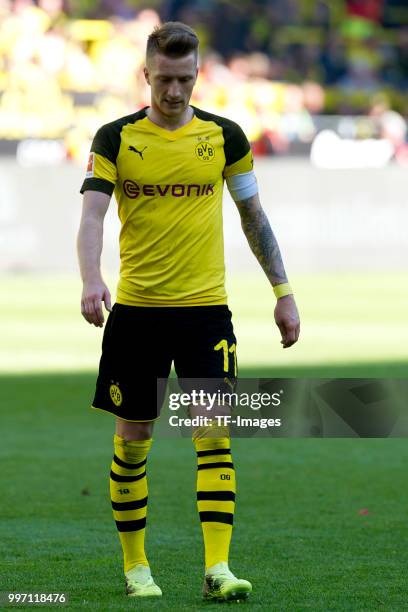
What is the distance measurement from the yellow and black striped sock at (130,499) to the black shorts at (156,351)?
16cm

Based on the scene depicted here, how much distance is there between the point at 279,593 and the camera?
4840 millimetres

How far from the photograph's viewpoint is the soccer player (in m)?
4.76

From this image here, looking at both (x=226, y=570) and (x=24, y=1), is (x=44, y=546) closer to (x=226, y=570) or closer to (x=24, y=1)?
(x=226, y=570)

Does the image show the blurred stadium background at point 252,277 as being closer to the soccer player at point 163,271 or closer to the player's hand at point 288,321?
the soccer player at point 163,271

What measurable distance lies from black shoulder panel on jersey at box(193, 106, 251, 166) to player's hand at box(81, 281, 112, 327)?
2.38 ft

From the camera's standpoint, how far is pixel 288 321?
16.3 feet

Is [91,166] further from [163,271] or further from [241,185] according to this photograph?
[241,185]

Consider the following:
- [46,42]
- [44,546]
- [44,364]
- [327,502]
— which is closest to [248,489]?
[327,502]

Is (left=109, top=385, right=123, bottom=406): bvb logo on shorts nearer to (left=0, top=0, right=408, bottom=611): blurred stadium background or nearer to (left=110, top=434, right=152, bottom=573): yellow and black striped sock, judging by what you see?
(left=110, top=434, right=152, bottom=573): yellow and black striped sock

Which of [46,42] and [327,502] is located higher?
[46,42]

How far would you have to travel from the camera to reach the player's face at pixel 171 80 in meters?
4.71

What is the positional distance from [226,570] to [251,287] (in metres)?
16.3
